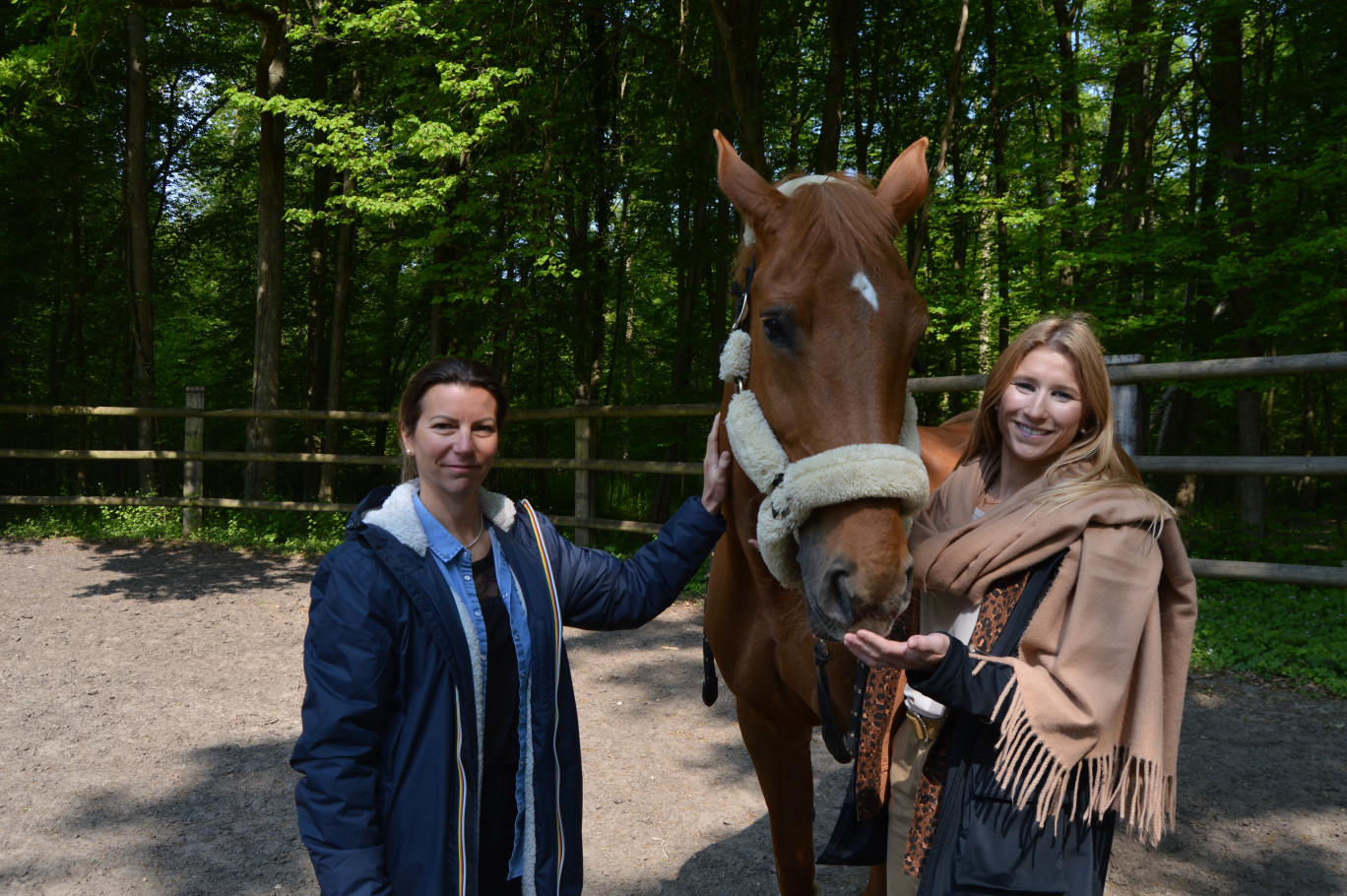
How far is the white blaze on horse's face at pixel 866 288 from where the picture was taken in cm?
145

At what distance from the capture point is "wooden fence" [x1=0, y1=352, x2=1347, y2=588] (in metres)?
4.50

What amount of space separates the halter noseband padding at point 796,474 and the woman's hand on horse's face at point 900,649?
8.1 inches

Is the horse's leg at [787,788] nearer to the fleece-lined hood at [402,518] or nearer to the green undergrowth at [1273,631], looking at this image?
the fleece-lined hood at [402,518]

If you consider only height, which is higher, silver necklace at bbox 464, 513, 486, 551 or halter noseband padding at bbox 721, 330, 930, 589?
halter noseband padding at bbox 721, 330, 930, 589

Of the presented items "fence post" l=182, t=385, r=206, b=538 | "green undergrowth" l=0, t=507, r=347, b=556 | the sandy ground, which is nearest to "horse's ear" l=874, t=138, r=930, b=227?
the sandy ground

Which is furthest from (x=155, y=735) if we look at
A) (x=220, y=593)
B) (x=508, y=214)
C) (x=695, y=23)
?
(x=695, y=23)

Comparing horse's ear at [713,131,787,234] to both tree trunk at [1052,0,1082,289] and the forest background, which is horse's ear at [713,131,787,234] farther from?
tree trunk at [1052,0,1082,289]

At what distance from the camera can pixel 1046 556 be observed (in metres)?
1.43

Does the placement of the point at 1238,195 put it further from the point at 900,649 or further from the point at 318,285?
the point at 318,285

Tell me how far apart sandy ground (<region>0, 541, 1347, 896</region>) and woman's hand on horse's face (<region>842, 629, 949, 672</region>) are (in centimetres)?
201

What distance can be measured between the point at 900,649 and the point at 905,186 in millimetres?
1012

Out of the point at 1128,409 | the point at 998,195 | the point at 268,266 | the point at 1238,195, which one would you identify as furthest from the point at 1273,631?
the point at 268,266

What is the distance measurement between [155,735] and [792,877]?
140 inches

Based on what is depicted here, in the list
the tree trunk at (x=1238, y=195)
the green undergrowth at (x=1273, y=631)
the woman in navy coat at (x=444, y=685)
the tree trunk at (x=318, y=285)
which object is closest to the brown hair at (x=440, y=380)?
the woman in navy coat at (x=444, y=685)
